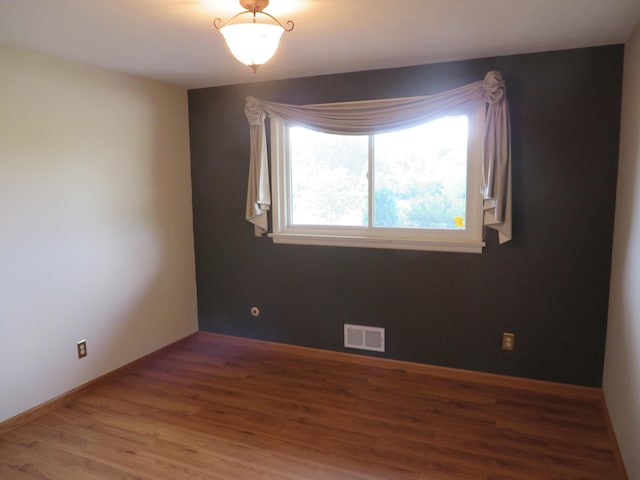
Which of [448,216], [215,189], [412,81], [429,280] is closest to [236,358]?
[215,189]

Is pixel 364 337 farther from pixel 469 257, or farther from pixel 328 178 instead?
pixel 328 178

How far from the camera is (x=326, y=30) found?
93.1 inches

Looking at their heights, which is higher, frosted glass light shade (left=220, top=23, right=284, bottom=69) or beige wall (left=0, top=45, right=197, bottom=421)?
frosted glass light shade (left=220, top=23, right=284, bottom=69)

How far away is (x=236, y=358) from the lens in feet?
12.1

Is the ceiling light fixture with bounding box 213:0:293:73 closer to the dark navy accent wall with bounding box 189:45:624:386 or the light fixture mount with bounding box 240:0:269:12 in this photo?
the light fixture mount with bounding box 240:0:269:12

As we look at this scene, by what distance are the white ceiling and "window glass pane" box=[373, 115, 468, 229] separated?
1.65 feet

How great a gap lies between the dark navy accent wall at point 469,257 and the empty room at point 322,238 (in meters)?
0.02

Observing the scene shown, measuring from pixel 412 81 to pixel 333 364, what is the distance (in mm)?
2208

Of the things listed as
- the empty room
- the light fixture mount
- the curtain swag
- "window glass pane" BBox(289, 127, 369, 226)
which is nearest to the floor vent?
the empty room

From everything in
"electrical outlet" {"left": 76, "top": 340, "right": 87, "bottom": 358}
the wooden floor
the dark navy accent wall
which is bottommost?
the wooden floor

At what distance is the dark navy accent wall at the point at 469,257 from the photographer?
2.81 m

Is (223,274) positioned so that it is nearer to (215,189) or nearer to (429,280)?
(215,189)

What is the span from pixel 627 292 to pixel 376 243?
159cm

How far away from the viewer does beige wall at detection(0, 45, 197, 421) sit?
2.63 metres
